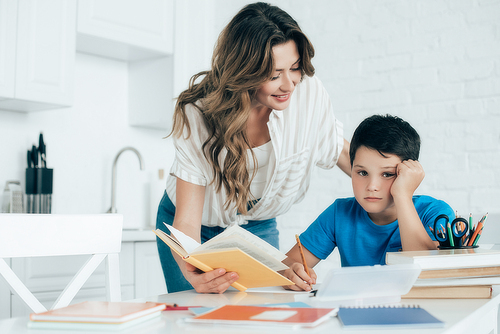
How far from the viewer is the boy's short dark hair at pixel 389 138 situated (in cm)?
117

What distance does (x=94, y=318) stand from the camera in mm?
595

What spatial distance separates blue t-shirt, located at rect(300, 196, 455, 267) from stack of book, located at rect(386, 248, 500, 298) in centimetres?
36

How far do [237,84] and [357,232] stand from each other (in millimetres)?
502

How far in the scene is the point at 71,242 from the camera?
1060mm

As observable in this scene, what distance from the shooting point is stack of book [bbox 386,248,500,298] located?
78 centimetres

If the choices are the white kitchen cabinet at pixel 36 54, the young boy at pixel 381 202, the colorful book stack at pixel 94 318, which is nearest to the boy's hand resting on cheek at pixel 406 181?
the young boy at pixel 381 202

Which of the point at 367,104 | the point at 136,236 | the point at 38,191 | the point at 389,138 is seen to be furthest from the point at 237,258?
the point at 367,104

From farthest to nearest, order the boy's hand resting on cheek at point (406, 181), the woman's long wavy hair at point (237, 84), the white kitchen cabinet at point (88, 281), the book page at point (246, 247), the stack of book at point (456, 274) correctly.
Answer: the white kitchen cabinet at point (88, 281)
the woman's long wavy hair at point (237, 84)
the boy's hand resting on cheek at point (406, 181)
the book page at point (246, 247)
the stack of book at point (456, 274)

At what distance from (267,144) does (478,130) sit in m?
1.38

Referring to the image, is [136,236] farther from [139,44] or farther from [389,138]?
[389,138]

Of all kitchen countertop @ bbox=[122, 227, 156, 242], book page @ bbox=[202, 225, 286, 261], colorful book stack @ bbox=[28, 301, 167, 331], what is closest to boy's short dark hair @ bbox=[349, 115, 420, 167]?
book page @ bbox=[202, 225, 286, 261]

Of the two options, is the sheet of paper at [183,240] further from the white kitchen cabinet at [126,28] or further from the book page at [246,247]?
the white kitchen cabinet at [126,28]

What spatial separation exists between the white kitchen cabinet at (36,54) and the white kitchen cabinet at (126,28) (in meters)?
0.10

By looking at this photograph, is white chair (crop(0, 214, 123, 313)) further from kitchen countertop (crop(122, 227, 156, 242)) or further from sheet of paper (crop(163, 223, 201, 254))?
kitchen countertop (crop(122, 227, 156, 242))
